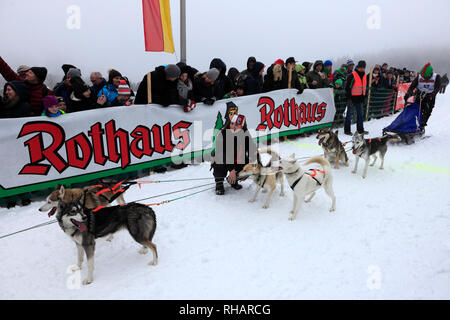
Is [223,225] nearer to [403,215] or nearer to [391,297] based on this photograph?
[391,297]

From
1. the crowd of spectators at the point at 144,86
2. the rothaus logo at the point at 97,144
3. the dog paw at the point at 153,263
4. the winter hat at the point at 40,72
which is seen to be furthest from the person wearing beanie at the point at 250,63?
the dog paw at the point at 153,263

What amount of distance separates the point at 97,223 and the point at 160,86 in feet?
11.2

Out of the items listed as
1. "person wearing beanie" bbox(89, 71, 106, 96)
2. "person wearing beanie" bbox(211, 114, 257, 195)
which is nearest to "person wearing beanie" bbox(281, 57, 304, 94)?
"person wearing beanie" bbox(211, 114, 257, 195)

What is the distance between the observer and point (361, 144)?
16.5 ft

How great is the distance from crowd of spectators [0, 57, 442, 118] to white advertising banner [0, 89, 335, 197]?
0.80 feet

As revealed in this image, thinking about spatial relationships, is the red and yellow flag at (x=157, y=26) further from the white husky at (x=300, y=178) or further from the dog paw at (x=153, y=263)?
the dog paw at (x=153, y=263)

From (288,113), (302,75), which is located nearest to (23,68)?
(288,113)

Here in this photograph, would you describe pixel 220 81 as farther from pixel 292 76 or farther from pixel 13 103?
pixel 13 103

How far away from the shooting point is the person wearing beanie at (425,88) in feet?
23.2

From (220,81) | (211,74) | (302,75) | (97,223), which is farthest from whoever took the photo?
(302,75)

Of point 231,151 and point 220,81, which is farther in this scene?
point 220,81

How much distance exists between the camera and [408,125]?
7.04m
